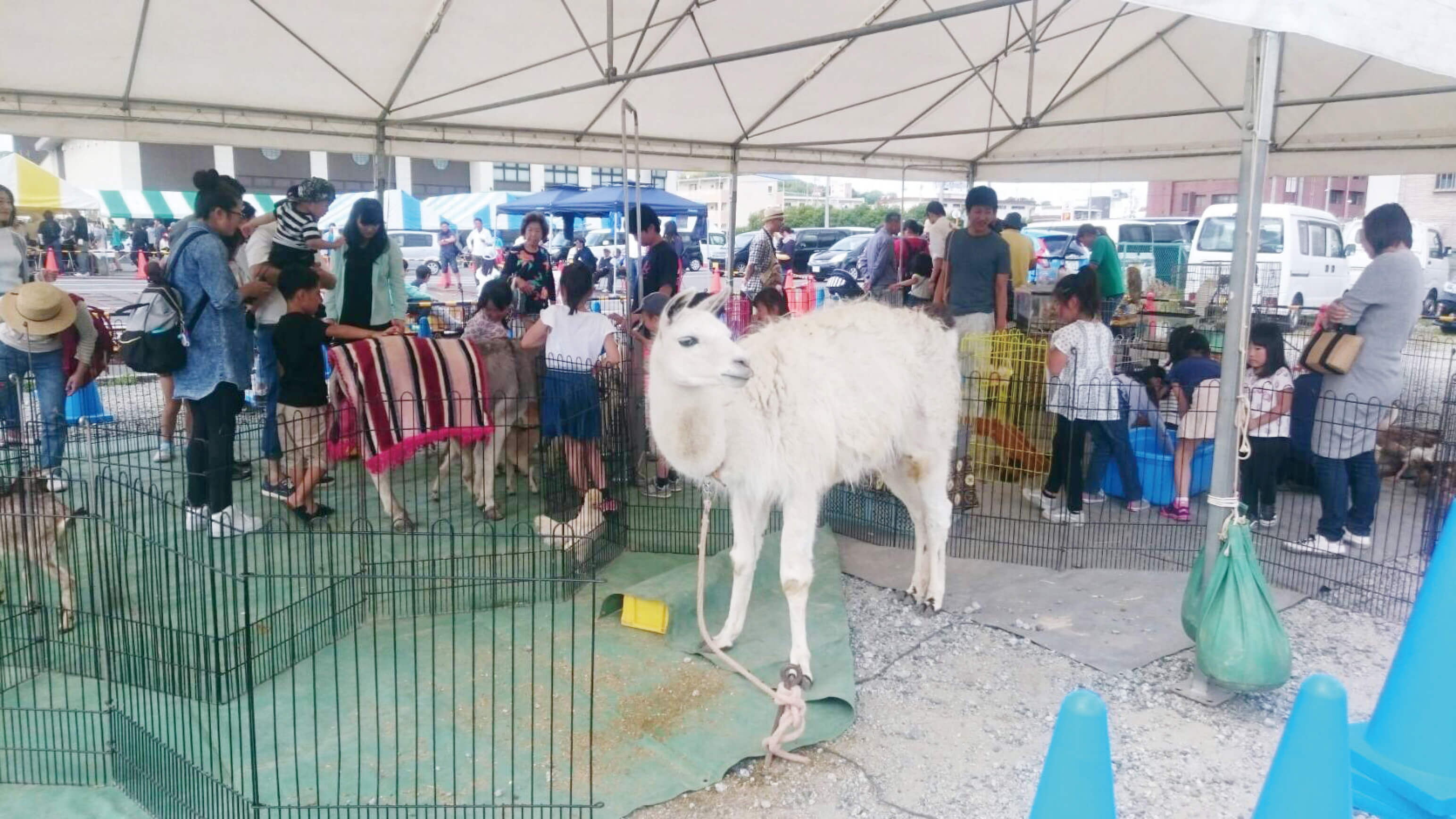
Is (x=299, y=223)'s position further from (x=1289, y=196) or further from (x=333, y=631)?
(x=1289, y=196)

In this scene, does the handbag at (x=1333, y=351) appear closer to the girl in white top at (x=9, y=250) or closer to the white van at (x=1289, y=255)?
the girl in white top at (x=9, y=250)

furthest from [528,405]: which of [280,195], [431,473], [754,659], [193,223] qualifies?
[280,195]

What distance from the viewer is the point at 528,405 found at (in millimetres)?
6055

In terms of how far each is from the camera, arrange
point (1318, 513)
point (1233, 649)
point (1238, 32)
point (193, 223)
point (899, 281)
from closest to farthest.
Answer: point (1233, 649)
point (193, 223)
point (1318, 513)
point (1238, 32)
point (899, 281)

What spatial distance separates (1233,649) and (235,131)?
7385mm

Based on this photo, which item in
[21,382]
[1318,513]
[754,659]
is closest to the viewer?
[754,659]

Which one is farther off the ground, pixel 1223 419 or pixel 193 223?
pixel 193 223

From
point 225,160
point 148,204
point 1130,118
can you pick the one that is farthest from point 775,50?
point 225,160

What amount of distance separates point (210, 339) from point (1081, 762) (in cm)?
489

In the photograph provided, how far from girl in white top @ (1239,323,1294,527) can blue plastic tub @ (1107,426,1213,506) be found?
0.38 meters

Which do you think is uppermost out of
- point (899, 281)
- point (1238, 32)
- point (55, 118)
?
point (1238, 32)

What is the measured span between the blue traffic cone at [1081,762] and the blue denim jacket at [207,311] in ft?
15.6

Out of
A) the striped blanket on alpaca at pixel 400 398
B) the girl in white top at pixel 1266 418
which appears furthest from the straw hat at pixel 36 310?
the girl in white top at pixel 1266 418

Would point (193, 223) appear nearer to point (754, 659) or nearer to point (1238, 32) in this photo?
point (754, 659)
